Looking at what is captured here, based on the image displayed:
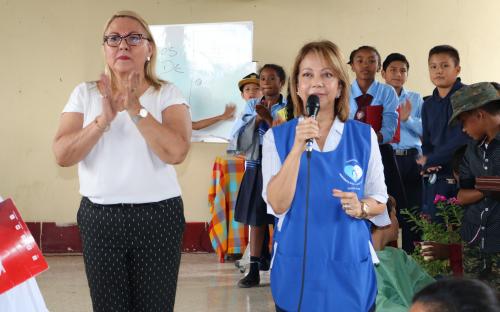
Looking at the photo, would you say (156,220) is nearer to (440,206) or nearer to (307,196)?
(307,196)

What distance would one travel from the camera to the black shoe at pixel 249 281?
4715 mm

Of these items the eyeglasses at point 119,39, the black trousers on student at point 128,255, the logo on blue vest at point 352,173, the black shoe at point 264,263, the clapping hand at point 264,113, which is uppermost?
the eyeglasses at point 119,39

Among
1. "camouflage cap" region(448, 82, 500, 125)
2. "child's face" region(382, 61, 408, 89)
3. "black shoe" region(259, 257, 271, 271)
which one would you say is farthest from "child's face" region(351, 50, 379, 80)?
"black shoe" region(259, 257, 271, 271)

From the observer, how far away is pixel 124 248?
202 centimetres

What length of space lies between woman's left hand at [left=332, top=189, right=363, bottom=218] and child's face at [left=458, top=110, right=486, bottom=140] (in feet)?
4.61

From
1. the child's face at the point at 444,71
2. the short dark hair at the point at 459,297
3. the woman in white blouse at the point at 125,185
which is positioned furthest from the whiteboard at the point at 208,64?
the short dark hair at the point at 459,297

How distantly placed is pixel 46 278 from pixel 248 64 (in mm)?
2406

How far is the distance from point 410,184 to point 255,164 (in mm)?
1072

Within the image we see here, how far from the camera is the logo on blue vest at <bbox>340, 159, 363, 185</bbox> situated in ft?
6.15

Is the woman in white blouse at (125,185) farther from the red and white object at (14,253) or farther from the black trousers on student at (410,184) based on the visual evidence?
the black trousers on student at (410,184)

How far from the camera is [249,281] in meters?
4.73

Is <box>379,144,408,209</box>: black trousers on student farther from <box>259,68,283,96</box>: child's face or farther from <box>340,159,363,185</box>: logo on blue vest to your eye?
<box>340,159,363,185</box>: logo on blue vest

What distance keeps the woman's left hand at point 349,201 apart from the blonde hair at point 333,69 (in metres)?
0.27

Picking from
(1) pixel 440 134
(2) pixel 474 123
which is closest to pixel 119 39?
(2) pixel 474 123
